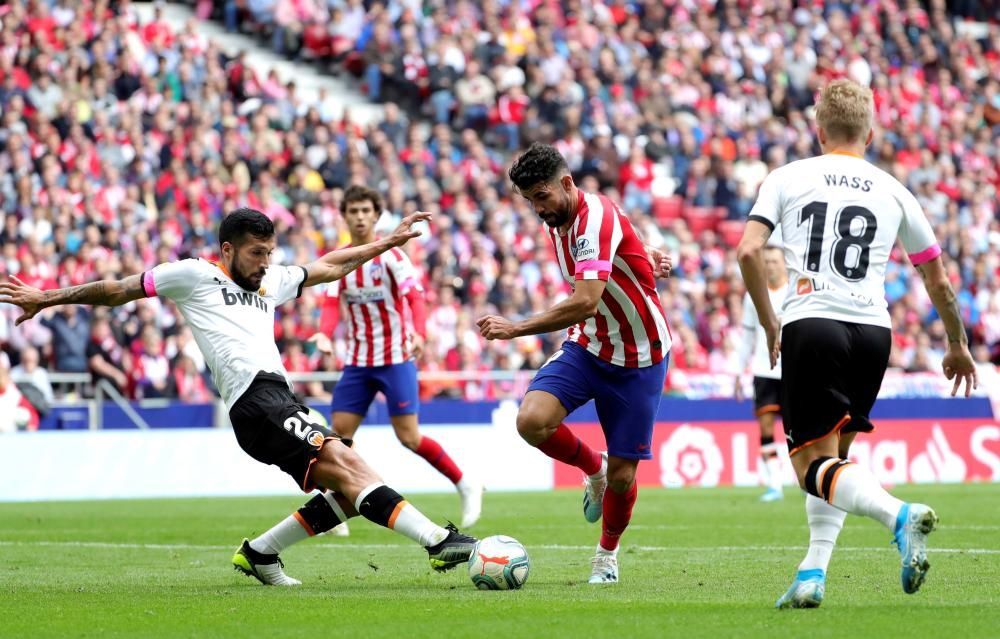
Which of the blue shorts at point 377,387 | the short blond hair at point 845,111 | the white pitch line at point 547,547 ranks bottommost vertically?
the white pitch line at point 547,547

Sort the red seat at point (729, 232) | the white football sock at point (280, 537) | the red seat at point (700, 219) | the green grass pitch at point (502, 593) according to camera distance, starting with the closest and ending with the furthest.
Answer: the green grass pitch at point (502, 593)
the white football sock at point (280, 537)
the red seat at point (729, 232)
the red seat at point (700, 219)

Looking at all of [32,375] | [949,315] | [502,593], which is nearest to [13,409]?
[32,375]

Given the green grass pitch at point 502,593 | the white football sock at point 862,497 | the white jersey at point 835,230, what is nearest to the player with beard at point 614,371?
the green grass pitch at point 502,593

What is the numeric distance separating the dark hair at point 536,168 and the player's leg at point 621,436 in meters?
1.26

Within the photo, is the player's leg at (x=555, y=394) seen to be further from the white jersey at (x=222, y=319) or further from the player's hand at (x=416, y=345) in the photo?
the player's hand at (x=416, y=345)

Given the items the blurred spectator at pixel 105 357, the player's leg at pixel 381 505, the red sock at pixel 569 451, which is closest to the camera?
the player's leg at pixel 381 505

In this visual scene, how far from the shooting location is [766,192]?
7.21m

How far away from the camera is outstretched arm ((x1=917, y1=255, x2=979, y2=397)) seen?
7285 mm

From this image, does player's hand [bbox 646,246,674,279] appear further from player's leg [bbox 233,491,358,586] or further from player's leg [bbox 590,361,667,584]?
player's leg [bbox 233,491,358,586]

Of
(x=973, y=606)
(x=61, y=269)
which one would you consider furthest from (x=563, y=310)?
(x=61, y=269)

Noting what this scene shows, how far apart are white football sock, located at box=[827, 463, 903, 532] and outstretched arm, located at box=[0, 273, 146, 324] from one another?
3975 mm

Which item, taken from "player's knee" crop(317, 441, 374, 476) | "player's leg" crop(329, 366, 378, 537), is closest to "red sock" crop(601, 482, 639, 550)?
"player's knee" crop(317, 441, 374, 476)

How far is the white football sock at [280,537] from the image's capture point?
29.7ft

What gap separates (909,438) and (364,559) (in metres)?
13.5
